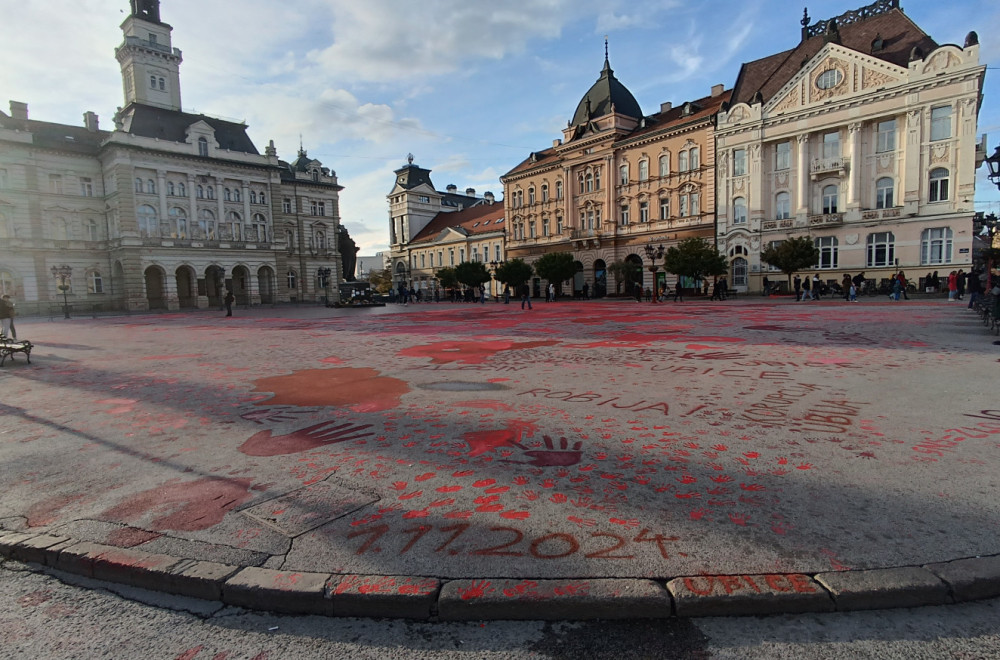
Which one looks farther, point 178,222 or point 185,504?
point 178,222

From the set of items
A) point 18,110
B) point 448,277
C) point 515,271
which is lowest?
point 448,277

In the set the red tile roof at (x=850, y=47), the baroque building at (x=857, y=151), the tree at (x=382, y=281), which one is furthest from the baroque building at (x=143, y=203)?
the red tile roof at (x=850, y=47)

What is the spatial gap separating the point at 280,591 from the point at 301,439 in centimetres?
295

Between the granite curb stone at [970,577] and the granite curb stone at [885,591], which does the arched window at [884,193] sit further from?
the granite curb stone at [885,591]

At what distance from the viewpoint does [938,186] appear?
1340 inches

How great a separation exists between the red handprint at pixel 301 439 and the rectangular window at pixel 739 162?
44362mm

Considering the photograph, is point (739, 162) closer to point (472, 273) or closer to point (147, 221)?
point (472, 273)

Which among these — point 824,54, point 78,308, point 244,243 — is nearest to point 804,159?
point 824,54

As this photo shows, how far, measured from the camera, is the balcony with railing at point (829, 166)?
3734 centimetres

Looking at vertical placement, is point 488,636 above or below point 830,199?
below

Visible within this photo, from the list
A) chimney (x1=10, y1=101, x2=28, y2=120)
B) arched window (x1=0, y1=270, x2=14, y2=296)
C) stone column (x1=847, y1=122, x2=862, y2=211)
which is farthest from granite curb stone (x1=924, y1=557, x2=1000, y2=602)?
chimney (x1=10, y1=101, x2=28, y2=120)

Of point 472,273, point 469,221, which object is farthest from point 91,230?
point 469,221

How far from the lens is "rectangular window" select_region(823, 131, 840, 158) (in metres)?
38.1

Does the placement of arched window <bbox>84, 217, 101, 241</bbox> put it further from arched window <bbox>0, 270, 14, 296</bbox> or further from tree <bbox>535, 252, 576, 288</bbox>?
tree <bbox>535, 252, 576, 288</bbox>
